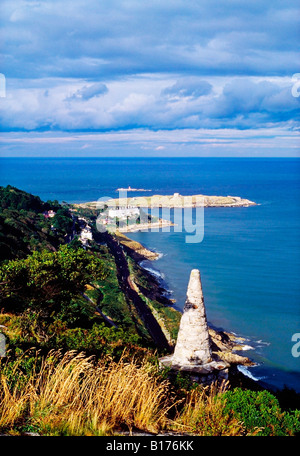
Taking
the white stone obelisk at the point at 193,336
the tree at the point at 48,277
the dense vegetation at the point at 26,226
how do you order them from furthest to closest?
the dense vegetation at the point at 26,226 < the tree at the point at 48,277 < the white stone obelisk at the point at 193,336

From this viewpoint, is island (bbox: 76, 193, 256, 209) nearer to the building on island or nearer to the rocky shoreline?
the rocky shoreline

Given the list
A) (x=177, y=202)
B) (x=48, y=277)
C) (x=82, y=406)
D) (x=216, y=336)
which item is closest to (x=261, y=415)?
(x=82, y=406)

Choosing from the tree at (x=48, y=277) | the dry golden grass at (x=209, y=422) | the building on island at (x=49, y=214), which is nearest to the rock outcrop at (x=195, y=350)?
the dry golden grass at (x=209, y=422)

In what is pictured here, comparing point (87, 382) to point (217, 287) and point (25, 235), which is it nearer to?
point (25, 235)

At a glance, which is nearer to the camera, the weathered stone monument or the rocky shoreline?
the weathered stone monument

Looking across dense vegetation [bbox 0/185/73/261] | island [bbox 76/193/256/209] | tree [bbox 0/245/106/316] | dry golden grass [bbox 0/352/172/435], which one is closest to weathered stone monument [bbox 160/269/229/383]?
dry golden grass [bbox 0/352/172/435]

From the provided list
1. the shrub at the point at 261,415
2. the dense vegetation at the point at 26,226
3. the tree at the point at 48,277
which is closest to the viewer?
the shrub at the point at 261,415

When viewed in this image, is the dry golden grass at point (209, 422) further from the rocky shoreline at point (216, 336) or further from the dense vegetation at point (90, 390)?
the rocky shoreline at point (216, 336)

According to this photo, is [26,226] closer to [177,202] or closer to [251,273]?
[251,273]
